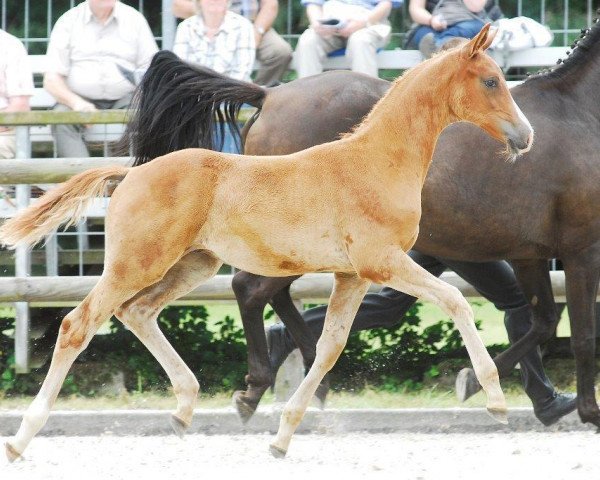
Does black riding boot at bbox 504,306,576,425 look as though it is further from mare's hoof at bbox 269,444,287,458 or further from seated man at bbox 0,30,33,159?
seated man at bbox 0,30,33,159

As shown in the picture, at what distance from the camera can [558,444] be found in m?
5.26

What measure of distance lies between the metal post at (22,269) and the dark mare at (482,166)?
1158mm

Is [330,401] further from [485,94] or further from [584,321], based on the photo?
[485,94]

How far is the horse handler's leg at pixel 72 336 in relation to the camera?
4.36 meters

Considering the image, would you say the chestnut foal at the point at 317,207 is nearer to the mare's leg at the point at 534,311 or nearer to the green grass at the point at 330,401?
the mare's leg at the point at 534,311

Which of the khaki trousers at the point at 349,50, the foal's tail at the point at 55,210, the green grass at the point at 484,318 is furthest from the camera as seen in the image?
the green grass at the point at 484,318

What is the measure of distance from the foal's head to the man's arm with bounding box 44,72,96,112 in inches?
117

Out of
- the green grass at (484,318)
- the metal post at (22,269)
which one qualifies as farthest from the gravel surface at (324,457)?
the green grass at (484,318)

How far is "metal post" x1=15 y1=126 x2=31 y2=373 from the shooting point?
6.45 m

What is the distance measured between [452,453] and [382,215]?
1.31 metres

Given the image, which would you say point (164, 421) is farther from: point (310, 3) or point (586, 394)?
point (310, 3)

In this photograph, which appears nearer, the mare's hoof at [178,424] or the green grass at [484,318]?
the mare's hoof at [178,424]

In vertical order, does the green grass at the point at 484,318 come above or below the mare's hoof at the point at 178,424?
below

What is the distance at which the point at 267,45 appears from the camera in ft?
23.4
